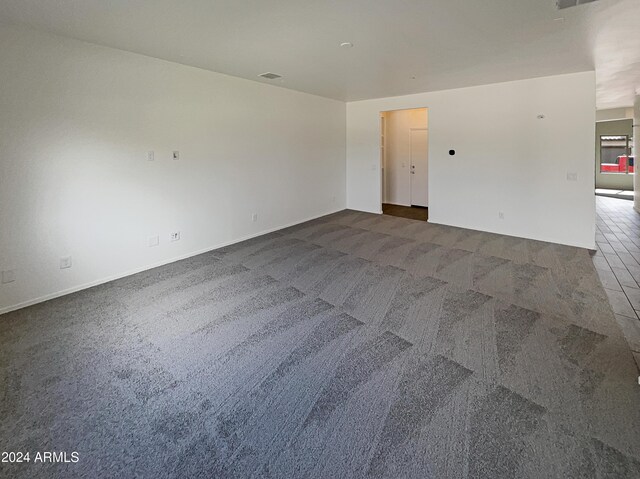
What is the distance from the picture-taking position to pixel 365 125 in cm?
794

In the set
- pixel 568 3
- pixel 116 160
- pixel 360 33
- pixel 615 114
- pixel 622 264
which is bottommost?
pixel 622 264

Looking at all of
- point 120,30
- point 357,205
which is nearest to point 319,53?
point 120,30

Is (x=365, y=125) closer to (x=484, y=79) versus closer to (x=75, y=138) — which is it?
(x=484, y=79)

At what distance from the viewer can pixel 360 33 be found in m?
3.39

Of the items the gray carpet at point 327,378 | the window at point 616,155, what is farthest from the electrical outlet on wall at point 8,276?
the window at point 616,155

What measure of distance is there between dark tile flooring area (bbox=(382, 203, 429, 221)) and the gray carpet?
3.72 metres

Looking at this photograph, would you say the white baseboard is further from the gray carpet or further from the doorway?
the doorway

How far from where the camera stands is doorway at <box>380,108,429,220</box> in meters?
8.86

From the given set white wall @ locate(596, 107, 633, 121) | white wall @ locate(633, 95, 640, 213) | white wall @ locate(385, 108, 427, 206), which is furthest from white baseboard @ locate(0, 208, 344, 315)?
white wall @ locate(596, 107, 633, 121)

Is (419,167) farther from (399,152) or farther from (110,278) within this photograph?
(110,278)

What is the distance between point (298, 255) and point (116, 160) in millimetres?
2648

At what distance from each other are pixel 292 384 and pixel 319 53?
376 cm

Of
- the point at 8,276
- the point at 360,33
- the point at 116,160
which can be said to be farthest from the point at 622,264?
the point at 8,276

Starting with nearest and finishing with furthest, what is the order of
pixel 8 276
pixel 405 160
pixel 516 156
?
pixel 8 276, pixel 516 156, pixel 405 160
